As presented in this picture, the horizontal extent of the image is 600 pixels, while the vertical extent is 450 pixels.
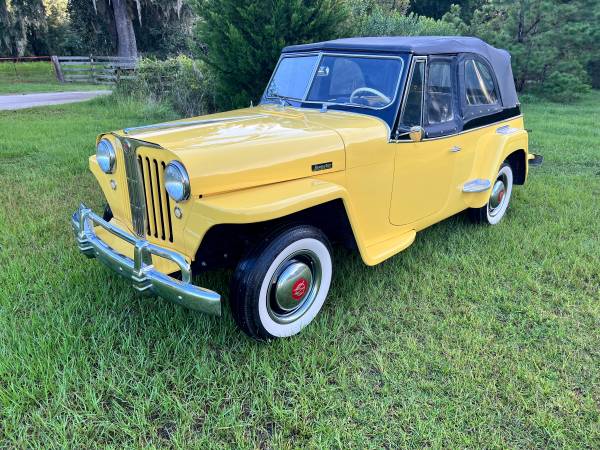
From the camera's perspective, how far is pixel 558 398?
87.0 inches

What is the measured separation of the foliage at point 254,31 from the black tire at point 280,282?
5.27m

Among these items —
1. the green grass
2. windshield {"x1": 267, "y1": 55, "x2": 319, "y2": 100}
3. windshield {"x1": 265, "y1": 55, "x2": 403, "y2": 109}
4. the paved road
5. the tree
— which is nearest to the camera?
windshield {"x1": 265, "y1": 55, "x2": 403, "y2": 109}

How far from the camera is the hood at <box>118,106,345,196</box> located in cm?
225

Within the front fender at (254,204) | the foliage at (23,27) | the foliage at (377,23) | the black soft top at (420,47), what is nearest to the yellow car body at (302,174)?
the front fender at (254,204)

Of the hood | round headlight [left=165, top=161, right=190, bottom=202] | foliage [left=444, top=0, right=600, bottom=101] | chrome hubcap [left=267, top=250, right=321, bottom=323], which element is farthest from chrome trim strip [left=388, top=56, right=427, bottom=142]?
foliage [left=444, top=0, right=600, bottom=101]

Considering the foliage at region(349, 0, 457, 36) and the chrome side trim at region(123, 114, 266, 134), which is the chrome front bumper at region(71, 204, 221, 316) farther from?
the foliage at region(349, 0, 457, 36)

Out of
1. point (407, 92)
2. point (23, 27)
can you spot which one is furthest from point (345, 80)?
point (23, 27)

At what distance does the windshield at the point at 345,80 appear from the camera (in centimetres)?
317

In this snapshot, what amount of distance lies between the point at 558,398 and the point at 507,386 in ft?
0.77

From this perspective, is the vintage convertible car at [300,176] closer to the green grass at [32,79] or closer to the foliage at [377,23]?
the foliage at [377,23]

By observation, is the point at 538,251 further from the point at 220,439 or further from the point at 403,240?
the point at 220,439

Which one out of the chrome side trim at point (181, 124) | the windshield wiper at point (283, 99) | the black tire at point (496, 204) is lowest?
the black tire at point (496, 204)

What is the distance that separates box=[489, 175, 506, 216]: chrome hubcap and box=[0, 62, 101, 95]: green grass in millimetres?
16628

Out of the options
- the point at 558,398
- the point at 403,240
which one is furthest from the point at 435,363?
the point at 403,240
